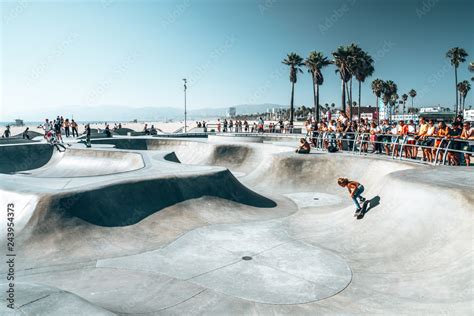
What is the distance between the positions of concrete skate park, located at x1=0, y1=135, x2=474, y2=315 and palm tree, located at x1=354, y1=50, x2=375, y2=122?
1816 inches

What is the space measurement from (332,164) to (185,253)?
10.6m

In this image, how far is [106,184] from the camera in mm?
10297

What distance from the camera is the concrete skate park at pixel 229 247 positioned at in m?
5.83

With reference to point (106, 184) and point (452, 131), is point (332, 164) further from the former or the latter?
point (106, 184)

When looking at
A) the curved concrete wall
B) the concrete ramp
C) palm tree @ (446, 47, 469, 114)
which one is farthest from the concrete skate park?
palm tree @ (446, 47, 469, 114)

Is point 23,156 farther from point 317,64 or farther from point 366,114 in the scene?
point 366,114

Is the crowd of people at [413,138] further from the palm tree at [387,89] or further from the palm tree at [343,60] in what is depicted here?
the palm tree at [387,89]

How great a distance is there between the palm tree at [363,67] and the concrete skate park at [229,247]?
151 feet

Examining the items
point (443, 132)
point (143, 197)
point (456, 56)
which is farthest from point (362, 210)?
point (456, 56)

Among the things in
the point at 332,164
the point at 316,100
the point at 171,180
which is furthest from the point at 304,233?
the point at 316,100

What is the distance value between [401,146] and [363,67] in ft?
157

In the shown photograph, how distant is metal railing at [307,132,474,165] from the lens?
41.9 feet

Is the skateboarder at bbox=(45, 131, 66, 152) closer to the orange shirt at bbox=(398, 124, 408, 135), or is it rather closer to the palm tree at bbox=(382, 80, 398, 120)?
the orange shirt at bbox=(398, 124, 408, 135)

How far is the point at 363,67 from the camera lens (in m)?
57.2
